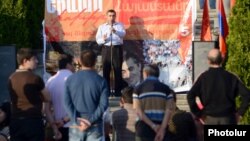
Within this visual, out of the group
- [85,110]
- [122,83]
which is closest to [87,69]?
[85,110]

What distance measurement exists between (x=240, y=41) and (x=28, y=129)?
4.26 meters

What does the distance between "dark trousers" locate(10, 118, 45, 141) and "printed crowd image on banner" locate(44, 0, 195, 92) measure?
616cm

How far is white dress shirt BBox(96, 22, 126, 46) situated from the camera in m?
15.9

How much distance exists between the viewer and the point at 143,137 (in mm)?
9961

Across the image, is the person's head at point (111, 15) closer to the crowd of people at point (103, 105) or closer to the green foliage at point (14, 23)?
the green foliage at point (14, 23)

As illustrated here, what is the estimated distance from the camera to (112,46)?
1611 centimetres

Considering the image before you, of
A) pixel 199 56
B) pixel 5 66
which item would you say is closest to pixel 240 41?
pixel 199 56

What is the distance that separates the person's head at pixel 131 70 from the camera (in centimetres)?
1644

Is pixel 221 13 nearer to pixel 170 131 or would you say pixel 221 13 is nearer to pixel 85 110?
pixel 170 131

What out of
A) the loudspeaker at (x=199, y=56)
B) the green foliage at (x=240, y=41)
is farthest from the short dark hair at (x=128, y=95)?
the loudspeaker at (x=199, y=56)

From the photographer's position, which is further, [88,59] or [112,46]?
[112,46]

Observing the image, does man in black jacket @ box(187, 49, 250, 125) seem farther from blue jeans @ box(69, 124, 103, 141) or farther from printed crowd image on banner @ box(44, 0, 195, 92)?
printed crowd image on banner @ box(44, 0, 195, 92)

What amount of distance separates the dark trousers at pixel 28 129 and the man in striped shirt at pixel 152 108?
1.25 m

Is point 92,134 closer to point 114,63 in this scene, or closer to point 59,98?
point 59,98
